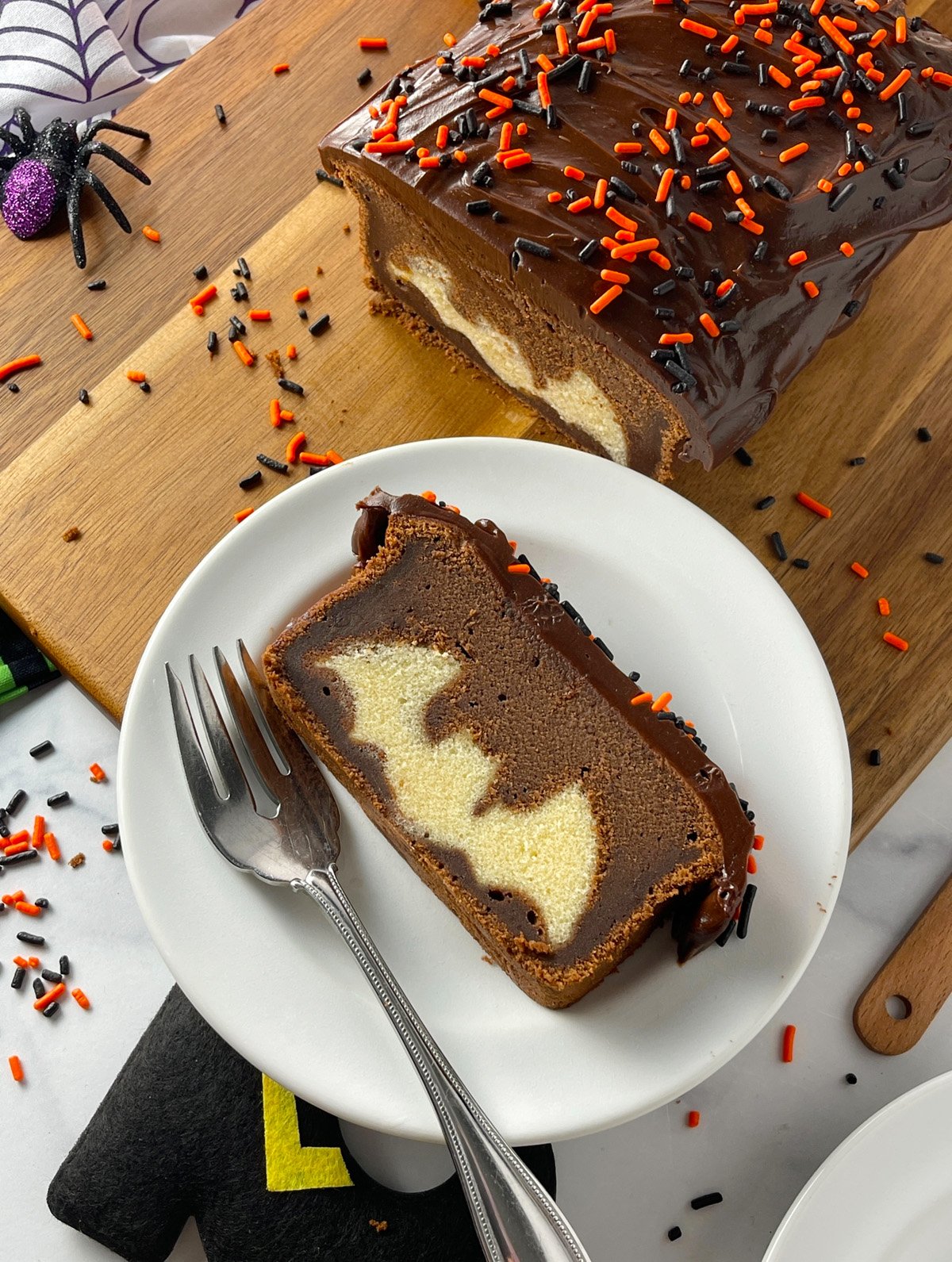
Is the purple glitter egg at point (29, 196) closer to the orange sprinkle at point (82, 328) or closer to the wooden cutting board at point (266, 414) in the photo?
the wooden cutting board at point (266, 414)

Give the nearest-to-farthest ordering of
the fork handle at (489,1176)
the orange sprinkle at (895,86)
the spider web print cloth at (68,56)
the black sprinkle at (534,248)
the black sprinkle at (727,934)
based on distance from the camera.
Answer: the fork handle at (489,1176), the black sprinkle at (727,934), the black sprinkle at (534,248), the orange sprinkle at (895,86), the spider web print cloth at (68,56)

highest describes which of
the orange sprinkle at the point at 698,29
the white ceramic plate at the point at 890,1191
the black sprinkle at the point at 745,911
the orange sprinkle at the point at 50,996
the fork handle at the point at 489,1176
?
the orange sprinkle at the point at 698,29

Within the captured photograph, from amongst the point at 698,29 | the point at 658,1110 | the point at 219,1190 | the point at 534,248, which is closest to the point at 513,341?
the point at 534,248

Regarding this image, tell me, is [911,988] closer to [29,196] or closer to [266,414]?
[266,414]

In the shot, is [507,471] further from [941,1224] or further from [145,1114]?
[941,1224]

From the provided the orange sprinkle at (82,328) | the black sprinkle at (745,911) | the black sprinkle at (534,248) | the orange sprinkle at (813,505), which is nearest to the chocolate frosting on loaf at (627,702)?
the black sprinkle at (745,911)

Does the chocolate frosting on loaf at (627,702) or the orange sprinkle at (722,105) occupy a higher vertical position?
the orange sprinkle at (722,105)

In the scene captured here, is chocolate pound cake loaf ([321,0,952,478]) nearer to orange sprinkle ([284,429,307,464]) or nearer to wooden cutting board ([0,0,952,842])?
wooden cutting board ([0,0,952,842])
